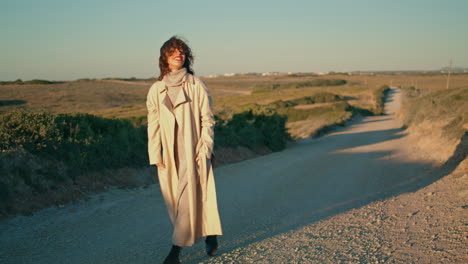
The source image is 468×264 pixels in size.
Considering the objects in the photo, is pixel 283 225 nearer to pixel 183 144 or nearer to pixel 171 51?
pixel 183 144

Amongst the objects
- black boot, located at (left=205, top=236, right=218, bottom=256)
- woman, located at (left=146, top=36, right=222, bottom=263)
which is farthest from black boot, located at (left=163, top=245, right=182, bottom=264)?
black boot, located at (left=205, top=236, right=218, bottom=256)

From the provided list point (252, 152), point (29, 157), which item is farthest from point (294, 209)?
point (252, 152)

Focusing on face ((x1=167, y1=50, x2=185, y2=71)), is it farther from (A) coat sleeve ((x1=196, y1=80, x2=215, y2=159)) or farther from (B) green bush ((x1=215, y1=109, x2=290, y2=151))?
(B) green bush ((x1=215, y1=109, x2=290, y2=151))

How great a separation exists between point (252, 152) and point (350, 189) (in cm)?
621

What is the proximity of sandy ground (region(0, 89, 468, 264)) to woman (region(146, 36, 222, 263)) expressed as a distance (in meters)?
0.44

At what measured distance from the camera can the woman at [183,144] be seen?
3660 mm

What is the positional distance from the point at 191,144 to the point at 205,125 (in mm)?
232

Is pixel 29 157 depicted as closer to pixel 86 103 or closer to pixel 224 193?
pixel 224 193

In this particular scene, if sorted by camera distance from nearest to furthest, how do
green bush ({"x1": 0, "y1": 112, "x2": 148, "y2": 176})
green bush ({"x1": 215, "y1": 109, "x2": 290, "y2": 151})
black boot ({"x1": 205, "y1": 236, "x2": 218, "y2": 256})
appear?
black boot ({"x1": 205, "y1": 236, "x2": 218, "y2": 256}) < green bush ({"x1": 0, "y1": 112, "x2": 148, "y2": 176}) < green bush ({"x1": 215, "y1": 109, "x2": 290, "y2": 151})

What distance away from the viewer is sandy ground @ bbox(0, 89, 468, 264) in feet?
12.7

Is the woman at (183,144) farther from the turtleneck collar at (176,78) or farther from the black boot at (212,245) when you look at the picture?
the black boot at (212,245)

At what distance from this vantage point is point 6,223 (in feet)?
16.0

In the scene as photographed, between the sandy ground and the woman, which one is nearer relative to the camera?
the woman

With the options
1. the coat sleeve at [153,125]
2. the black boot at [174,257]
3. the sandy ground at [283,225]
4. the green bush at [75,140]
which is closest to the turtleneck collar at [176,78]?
the coat sleeve at [153,125]
